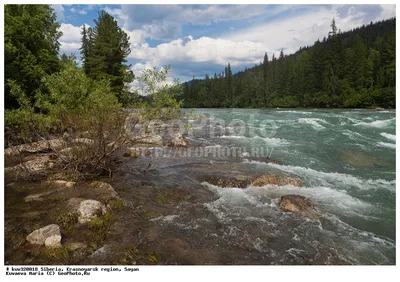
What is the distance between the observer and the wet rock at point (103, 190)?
30.0ft

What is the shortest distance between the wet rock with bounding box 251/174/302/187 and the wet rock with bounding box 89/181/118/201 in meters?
5.76

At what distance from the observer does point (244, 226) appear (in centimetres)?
803

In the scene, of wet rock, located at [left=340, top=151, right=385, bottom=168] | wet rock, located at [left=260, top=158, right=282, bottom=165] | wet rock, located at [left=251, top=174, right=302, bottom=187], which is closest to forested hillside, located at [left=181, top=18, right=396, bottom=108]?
wet rock, located at [left=340, top=151, right=385, bottom=168]

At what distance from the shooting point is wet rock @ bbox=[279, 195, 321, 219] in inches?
344

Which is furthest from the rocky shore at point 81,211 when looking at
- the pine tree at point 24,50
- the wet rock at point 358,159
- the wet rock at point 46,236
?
the pine tree at point 24,50

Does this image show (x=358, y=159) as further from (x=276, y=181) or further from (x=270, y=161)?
(x=276, y=181)

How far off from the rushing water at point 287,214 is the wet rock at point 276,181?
1.07ft

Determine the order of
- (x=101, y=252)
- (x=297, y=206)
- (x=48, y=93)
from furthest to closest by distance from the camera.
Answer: (x=48, y=93), (x=297, y=206), (x=101, y=252)

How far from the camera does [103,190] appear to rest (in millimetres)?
9656

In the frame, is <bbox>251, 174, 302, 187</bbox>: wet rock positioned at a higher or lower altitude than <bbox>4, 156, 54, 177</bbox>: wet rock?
lower

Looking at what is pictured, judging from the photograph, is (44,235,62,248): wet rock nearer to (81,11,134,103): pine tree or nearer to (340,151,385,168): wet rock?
(340,151,385,168): wet rock

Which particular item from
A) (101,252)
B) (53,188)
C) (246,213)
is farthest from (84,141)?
(246,213)

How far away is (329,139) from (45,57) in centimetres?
2334

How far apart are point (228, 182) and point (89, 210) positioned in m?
5.88
